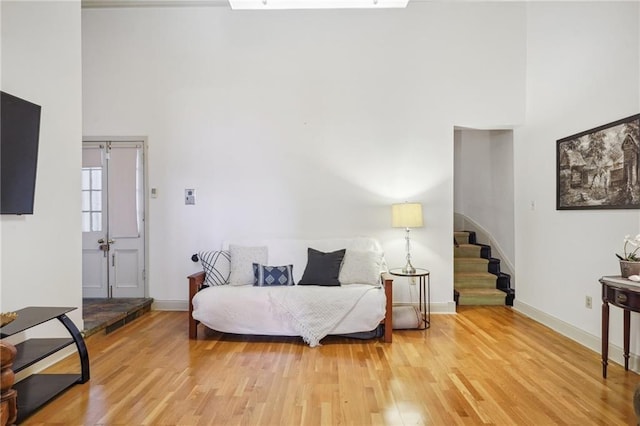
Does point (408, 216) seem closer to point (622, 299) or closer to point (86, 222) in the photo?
point (622, 299)

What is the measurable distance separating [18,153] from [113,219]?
84.6 inches

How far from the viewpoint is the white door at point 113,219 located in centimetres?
459

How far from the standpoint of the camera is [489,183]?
5562 mm

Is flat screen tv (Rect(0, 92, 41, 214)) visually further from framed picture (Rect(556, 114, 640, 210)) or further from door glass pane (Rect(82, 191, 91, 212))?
framed picture (Rect(556, 114, 640, 210))

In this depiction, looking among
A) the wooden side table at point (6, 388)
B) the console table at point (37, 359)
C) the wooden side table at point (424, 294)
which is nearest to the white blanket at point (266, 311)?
the wooden side table at point (424, 294)

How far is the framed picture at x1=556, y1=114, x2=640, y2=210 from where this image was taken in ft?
9.39

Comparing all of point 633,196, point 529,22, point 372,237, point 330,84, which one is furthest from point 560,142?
point 330,84

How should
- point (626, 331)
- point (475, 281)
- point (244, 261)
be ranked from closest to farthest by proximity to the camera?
point (626, 331)
point (244, 261)
point (475, 281)

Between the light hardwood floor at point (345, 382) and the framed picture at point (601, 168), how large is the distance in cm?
136

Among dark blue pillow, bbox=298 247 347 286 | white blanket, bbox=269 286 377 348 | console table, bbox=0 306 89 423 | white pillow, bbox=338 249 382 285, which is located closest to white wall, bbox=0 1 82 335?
console table, bbox=0 306 89 423

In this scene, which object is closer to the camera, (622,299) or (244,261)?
(622,299)

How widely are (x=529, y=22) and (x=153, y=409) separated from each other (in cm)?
550

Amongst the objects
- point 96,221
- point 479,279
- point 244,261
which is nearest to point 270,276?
point 244,261

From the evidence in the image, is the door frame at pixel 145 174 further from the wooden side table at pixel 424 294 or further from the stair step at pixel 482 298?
the stair step at pixel 482 298
